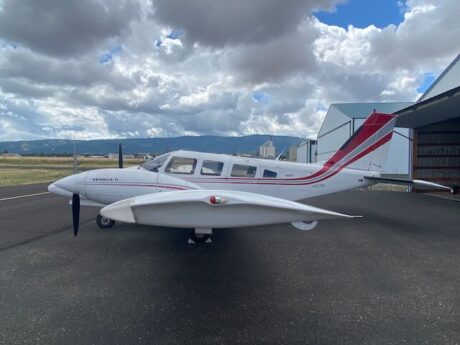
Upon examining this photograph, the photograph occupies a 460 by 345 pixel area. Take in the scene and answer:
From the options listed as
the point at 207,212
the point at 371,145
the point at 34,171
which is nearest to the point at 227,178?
the point at 207,212

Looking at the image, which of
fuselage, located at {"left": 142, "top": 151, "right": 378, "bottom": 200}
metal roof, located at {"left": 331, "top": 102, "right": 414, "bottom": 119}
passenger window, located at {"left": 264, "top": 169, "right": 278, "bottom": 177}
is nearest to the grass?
fuselage, located at {"left": 142, "top": 151, "right": 378, "bottom": 200}

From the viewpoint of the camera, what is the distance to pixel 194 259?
525 cm

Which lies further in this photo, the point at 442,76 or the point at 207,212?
the point at 442,76

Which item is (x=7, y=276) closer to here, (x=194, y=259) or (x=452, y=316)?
(x=194, y=259)

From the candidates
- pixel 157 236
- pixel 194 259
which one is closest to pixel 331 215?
pixel 194 259

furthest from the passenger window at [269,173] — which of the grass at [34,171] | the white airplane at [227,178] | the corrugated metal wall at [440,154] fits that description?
the grass at [34,171]

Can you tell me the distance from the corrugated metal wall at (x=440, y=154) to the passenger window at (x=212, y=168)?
14410 mm

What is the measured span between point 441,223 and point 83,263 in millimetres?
9695

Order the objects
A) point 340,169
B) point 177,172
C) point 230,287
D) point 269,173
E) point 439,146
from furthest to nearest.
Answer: point 439,146, point 340,169, point 269,173, point 177,172, point 230,287

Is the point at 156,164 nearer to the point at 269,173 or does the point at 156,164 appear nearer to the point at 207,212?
the point at 269,173

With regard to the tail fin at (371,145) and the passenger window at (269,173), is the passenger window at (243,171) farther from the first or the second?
the tail fin at (371,145)

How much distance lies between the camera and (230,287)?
13.5 feet

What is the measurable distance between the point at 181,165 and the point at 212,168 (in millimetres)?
812

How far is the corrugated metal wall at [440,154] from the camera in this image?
1603cm
